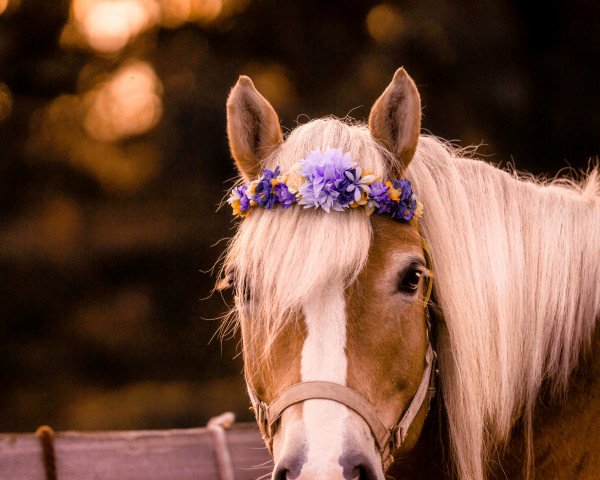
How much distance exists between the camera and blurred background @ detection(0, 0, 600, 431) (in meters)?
7.86

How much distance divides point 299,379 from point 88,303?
23.5 feet

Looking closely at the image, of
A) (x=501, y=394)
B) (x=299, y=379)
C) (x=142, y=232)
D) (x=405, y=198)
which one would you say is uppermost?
(x=405, y=198)

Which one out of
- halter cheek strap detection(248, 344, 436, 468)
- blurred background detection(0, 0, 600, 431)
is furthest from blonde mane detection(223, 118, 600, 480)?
blurred background detection(0, 0, 600, 431)

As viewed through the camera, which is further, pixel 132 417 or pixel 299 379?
pixel 132 417

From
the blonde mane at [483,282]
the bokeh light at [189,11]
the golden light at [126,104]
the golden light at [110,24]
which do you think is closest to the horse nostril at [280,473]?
the blonde mane at [483,282]

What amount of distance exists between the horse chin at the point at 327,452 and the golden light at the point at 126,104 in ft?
23.3

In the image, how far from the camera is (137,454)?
3193 millimetres

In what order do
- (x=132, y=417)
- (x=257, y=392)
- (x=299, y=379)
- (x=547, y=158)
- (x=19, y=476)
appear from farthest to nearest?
(x=132, y=417)
(x=547, y=158)
(x=19, y=476)
(x=257, y=392)
(x=299, y=379)

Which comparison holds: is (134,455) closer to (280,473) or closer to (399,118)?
(280,473)

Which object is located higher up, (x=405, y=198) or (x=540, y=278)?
(x=405, y=198)

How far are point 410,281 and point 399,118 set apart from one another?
1.60ft

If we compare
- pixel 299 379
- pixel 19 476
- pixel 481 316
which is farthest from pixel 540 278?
pixel 19 476

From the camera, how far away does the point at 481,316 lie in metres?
2.31

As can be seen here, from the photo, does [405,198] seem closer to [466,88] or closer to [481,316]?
[481,316]
